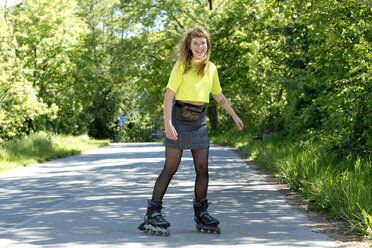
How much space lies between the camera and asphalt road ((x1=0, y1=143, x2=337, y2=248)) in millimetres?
5547

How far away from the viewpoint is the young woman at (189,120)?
19.1ft

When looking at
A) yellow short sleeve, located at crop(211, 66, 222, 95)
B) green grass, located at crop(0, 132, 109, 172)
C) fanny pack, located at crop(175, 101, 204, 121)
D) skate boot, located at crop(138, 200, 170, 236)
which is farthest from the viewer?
green grass, located at crop(0, 132, 109, 172)

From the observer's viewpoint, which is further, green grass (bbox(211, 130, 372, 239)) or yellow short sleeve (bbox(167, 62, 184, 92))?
green grass (bbox(211, 130, 372, 239))

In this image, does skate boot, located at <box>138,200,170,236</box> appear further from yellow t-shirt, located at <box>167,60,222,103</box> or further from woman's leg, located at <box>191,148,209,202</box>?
yellow t-shirt, located at <box>167,60,222,103</box>

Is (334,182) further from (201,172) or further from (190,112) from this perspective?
(190,112)

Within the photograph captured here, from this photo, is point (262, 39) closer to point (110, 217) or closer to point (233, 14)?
point (233, 14)

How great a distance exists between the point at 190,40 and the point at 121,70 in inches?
1328

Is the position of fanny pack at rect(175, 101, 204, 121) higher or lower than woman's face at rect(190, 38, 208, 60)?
lower

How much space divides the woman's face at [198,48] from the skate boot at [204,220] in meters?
1.44

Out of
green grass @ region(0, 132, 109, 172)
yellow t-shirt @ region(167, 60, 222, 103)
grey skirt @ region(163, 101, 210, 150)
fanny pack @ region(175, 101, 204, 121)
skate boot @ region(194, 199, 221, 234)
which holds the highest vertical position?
yellow t-shirt @ region(167, 60, 222, 103)

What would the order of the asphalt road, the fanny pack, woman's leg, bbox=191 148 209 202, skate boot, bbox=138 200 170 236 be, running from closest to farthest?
the asphalt road < skate boot, bbox=138 200 170 236 < the fanny pack < woman's leg, bbox=191 148 209 202

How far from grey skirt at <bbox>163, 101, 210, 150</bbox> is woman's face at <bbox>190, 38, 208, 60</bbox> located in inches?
21.6

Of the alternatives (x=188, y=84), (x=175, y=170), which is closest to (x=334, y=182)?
(x=175, y=170)

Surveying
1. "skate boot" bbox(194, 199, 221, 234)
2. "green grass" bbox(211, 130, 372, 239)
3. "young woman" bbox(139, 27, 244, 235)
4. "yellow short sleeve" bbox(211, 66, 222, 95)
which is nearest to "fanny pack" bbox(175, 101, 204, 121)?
"young woman" bbox(139, 27, 244, 235)
